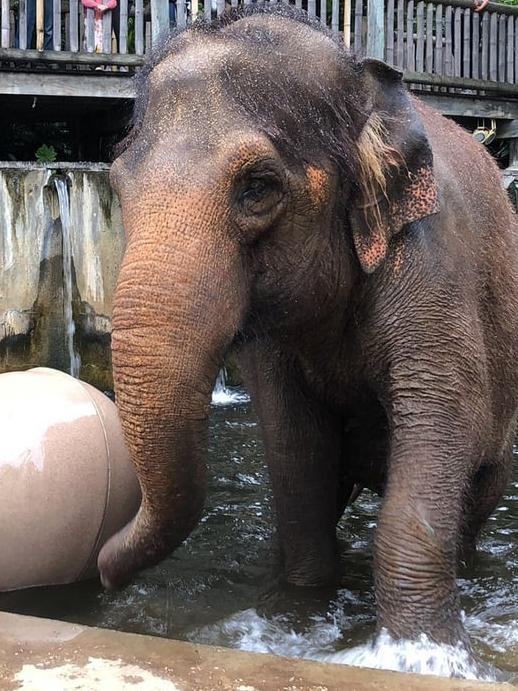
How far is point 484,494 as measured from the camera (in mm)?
4750

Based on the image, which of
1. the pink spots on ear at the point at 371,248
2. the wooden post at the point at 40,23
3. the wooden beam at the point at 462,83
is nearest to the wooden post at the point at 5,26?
the wooden post at the point at 40,23

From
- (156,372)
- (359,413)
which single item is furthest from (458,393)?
(156,372)

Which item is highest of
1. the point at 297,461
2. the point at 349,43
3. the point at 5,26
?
the point at 5,26

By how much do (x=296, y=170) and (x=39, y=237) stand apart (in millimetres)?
6696

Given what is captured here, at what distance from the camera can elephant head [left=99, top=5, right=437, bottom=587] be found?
9.73ft

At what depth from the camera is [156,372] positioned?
9.57ft

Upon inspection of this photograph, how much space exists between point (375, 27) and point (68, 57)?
10.7ft

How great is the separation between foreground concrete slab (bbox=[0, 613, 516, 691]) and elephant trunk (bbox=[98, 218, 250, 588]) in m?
0.40

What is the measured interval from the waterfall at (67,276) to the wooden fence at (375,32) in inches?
64.2

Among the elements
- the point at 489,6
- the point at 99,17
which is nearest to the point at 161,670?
the point at 99,17

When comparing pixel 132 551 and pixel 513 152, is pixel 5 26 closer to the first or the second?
pixel 513 152

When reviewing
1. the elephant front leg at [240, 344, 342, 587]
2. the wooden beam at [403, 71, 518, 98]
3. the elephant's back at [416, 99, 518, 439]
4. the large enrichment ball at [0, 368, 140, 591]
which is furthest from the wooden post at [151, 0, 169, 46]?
the large enrichment ball at [0, 368, 140, 591]

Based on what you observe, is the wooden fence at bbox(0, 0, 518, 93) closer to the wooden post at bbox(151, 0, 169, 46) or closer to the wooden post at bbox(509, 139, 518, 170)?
the wooden post at bbox(151, 0, 169, 46)

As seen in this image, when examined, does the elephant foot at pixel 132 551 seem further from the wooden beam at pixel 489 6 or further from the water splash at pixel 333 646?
the wooden beam at pixel 489 6
